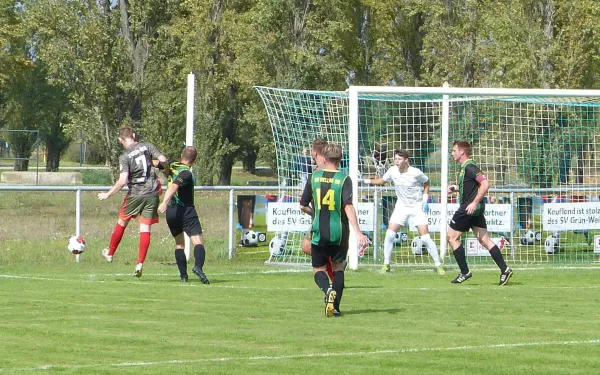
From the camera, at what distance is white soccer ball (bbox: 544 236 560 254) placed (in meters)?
21.6

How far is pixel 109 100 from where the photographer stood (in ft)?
160

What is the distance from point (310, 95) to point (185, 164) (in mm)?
5769

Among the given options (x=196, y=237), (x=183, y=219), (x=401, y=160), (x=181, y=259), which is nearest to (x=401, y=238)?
(x=401, y=160)

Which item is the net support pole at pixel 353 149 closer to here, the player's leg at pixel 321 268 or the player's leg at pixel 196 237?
the player's leg at pixel 196 237

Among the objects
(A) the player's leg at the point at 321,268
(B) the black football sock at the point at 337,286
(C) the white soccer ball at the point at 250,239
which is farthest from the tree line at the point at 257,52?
(B) the black football sock at the point at 337,286

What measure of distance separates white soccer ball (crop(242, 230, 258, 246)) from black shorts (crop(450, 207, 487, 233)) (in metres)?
5.83

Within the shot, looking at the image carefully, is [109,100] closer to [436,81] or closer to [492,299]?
[436,81]

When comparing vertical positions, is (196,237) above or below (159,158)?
below

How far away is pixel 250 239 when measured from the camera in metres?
21.1

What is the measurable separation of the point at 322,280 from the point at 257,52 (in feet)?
131

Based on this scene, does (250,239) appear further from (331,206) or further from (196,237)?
(331,206)

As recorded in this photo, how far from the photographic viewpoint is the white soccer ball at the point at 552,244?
21.6m

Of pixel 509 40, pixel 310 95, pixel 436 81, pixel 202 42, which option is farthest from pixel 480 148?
pixel 202 42

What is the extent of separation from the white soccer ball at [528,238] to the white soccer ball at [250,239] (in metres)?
4.82
